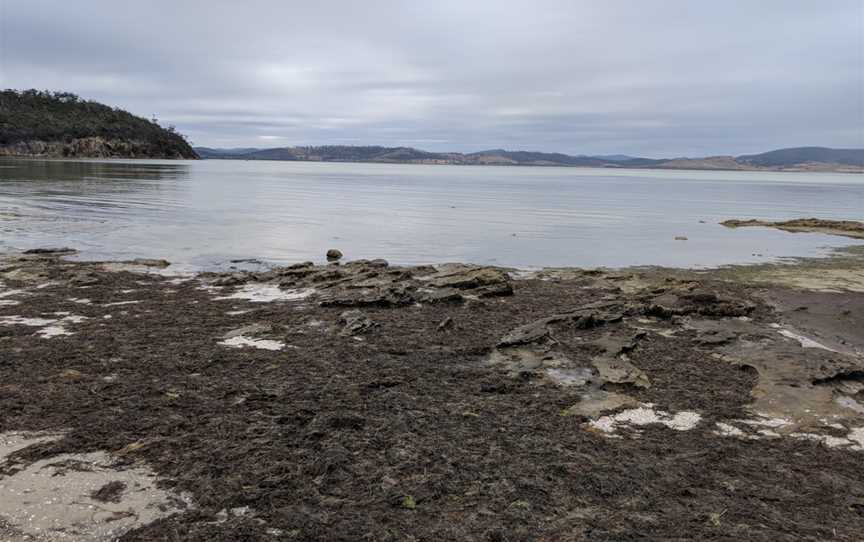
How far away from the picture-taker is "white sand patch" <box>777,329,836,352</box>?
10195 millimetres

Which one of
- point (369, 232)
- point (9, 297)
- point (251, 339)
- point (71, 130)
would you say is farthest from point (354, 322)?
point (71, 130)

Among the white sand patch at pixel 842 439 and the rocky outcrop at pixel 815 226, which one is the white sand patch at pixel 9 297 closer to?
the white sand patch at pixel 842 439

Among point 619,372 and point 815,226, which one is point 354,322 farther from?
point 815,226

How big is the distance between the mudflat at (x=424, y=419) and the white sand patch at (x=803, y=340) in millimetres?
93

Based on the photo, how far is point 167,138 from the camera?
189875mm

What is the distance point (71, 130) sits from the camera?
14475 centimetres

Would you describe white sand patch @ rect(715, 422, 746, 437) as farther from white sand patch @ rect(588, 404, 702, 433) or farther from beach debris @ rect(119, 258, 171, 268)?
beach debris @ rect(119, 258, 171, 268)

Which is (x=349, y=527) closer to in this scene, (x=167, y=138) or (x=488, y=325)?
(x=488, y=325)

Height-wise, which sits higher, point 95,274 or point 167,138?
point 167,138

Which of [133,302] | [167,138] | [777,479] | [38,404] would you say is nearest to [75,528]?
[38,404]

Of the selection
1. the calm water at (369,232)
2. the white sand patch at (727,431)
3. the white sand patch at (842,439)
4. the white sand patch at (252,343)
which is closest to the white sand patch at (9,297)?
the white sand patch at (252,343)

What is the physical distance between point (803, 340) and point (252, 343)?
9.18 m

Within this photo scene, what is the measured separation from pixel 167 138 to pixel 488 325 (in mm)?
201410

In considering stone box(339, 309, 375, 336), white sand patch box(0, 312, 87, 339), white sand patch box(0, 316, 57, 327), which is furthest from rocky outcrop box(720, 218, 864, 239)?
white sand patch box(0, 316, 57, 327)
